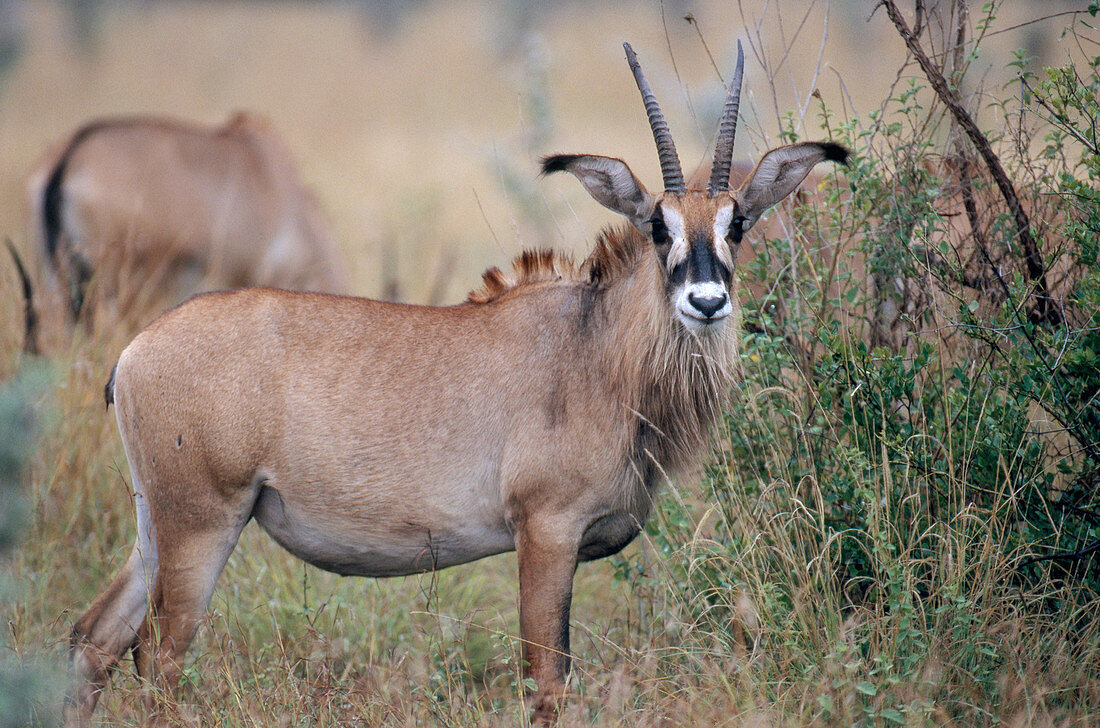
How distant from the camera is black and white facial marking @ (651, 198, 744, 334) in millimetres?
3994

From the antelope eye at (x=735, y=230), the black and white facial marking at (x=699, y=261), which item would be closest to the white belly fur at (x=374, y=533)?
the black and white facial marking at (x=699, y=261)

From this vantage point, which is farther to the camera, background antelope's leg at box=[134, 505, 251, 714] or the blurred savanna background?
background antelope's leg at box=[134, 505, 251, 714]

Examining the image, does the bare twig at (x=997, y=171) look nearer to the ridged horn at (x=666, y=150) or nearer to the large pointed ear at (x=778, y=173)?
the large pointed ear at (x=778, y=173)

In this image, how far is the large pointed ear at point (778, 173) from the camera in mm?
4484

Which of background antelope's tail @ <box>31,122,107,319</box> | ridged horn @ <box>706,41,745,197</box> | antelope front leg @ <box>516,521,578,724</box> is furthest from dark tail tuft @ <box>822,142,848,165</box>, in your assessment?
background antelope's tail @ <box>31,122,107,319</box>

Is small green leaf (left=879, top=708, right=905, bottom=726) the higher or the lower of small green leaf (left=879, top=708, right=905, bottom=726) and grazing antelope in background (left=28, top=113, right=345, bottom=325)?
the lower

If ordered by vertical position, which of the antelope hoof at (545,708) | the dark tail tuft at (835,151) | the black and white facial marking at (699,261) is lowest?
the antelope hoof at (545,708)

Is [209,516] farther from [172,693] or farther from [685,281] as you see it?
[685,281]

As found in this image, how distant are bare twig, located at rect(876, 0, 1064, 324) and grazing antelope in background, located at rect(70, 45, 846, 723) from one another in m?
0.53

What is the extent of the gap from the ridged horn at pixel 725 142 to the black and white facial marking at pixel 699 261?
17 cm

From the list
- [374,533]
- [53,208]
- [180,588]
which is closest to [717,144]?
[374,533]

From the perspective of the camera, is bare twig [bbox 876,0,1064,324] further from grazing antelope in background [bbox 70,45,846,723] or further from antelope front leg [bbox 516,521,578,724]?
antelope front leg [bbox 516,521,578,724]

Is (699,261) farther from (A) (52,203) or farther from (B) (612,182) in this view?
(A) (52,203)

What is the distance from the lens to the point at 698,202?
4.34 m
